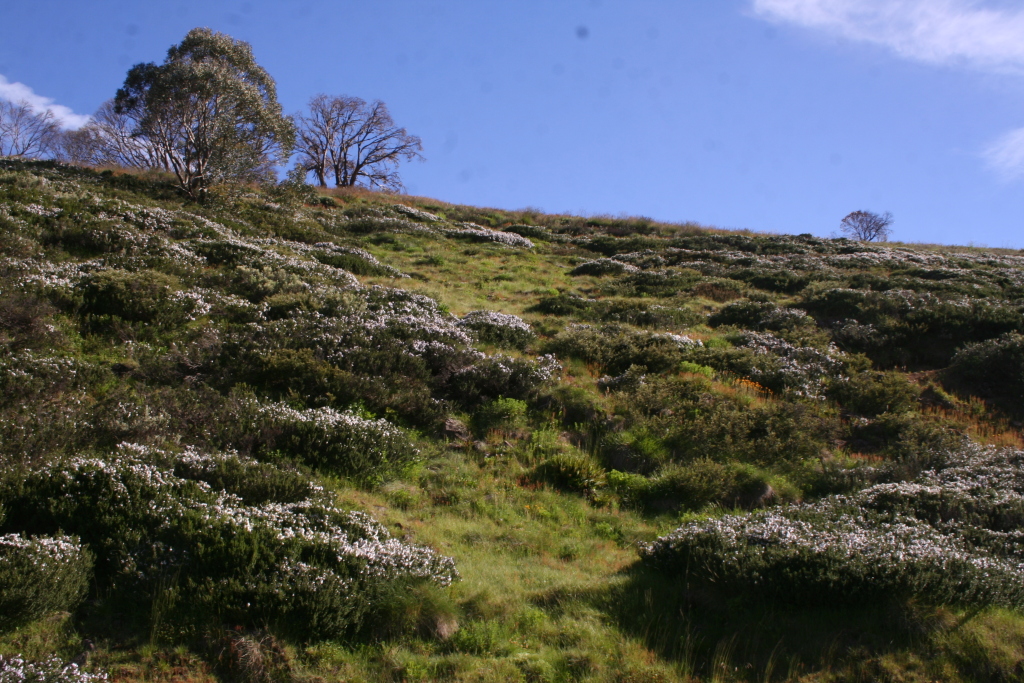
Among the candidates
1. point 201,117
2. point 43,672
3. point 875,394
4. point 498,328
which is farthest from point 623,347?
point 201,117

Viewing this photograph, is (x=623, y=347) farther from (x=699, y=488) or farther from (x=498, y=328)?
(x=699, y=488)

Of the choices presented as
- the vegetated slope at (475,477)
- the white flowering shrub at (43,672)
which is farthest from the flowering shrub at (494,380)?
the white flowering shrub at (43,672)

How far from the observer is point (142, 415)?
6875mm

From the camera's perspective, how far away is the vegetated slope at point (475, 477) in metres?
4.51

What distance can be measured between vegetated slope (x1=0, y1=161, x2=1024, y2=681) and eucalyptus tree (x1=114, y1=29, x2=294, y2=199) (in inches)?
292

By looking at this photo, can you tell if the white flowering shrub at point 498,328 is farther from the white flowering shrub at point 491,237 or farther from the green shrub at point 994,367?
the white flowering shrub at point 491,237

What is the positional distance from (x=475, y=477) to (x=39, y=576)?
439 centimetres

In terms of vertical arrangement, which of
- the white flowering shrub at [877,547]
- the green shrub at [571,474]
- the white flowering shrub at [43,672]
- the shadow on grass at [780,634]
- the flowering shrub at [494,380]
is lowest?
the white flowering shrub at [43,672]

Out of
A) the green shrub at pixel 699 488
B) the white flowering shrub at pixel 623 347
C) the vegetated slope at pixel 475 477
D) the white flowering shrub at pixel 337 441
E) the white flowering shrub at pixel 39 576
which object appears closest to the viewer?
the white flowering shrub at pixel 39 576

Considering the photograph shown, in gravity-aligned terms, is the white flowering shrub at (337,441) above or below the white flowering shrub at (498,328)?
below

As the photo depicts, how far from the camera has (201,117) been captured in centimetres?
2278

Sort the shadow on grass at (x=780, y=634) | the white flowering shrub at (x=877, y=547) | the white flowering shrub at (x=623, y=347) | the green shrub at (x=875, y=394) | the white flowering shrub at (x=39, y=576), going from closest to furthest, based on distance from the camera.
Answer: the white flowering shrub at (x=39, y=576)
the shadow on grass at (x=780, y=634)
the white flowering shrub at (x=877, y=547)
the green shrub at (x=875, y=394)
the white flowering shrub at (x=623, y=347)

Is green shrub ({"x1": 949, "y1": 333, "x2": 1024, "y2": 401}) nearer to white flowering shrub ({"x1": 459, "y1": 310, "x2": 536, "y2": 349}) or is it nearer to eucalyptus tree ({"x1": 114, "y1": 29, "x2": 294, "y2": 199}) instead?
white flowering shrub ({"x1": 459, "y1": 310, "x2": 536, "y2": 349})

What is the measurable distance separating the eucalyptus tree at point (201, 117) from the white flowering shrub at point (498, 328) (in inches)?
587
